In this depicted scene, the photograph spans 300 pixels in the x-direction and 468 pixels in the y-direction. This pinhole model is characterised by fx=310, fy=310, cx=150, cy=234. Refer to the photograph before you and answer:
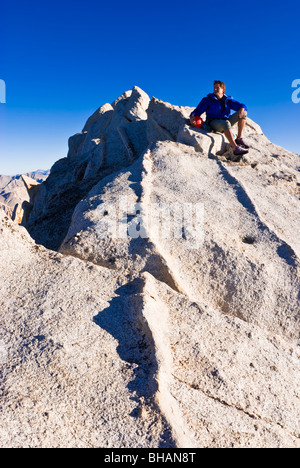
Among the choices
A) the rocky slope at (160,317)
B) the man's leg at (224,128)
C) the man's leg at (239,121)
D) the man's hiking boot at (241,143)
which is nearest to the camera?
the rocky slope at (160,317)

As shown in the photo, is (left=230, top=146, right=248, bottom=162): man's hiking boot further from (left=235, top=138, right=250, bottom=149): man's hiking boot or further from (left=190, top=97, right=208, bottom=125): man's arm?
(left=190, top=97, right=208, bottom=125): man's arm

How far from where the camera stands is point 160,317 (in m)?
3.99

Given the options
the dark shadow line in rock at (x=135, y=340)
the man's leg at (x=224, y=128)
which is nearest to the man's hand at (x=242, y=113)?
the man's leg at (x=224, y=128)

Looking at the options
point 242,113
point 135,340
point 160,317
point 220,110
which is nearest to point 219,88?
point 220,110

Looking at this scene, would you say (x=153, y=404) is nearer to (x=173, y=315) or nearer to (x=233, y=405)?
(x=233, y=405)

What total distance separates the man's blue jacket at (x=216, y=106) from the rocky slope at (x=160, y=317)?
209 cm

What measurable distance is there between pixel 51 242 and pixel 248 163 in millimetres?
5510

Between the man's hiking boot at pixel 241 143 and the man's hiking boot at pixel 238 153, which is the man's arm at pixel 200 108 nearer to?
the man's hiking boot at pixel 241 143

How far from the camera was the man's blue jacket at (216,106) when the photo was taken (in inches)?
337

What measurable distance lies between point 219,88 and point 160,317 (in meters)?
6.92

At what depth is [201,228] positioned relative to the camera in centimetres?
560

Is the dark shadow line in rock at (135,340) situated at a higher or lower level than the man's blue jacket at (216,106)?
lower

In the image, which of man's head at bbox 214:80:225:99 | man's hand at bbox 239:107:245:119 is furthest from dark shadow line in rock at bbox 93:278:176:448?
man's head at bbox 214:80:225:99

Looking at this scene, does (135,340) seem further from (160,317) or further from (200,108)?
(200,108)
